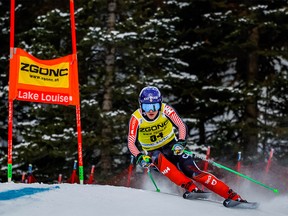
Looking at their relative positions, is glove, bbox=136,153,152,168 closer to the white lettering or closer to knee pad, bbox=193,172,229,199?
knee pad, bbox=193,172,229,199

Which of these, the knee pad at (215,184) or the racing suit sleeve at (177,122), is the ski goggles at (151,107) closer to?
the racing suit sleeve at (177,122)

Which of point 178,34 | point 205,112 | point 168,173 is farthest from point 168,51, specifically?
point 168,173

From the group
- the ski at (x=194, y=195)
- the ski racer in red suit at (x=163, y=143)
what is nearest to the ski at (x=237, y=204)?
the ski racer in red suit at (x=163, y=143)

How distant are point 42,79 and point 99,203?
4139 millimetres

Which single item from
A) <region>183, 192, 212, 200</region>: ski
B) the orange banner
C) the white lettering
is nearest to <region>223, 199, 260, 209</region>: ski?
<region>183, 192, 212, 200</region>: ski

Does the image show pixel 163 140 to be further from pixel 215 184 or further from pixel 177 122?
pixel 215 184

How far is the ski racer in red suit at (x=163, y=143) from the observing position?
8.57m

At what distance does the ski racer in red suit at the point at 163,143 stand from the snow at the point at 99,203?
1.57 feet

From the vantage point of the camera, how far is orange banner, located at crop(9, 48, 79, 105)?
10234mm

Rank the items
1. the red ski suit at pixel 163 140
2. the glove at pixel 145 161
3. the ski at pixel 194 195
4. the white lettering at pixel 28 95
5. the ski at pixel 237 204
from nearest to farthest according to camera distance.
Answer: the ski at pixel 237 204 < the ski at pixel 194 195 < the glove at pixel 145 161 < the red ski suit at pixel 163 140 < the white lettering at pixel 28 95

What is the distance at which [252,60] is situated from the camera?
2030 cm

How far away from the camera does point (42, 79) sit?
10.5 meters

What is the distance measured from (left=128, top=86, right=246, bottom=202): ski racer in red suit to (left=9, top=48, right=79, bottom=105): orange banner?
88.1 inches

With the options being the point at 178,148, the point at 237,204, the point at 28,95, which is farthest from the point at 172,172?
the point at 28,95
